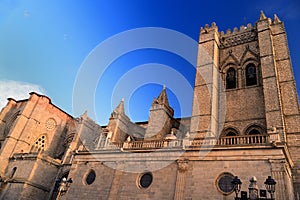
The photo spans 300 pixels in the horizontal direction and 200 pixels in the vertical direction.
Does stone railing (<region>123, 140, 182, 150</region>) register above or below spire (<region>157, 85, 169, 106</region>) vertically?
below

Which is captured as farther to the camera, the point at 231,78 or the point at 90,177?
the point at 231,78

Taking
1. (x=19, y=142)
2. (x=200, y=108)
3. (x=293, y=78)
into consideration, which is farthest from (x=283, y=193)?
(x=19, y=142)

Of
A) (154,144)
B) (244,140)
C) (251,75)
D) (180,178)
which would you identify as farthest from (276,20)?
(180,178)

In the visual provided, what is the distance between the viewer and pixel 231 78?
19.0 meters

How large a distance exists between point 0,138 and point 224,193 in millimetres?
25734

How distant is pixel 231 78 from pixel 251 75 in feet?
4.92

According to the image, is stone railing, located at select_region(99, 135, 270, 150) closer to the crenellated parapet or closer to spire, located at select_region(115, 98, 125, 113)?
spire, located at select_region(115, 98, 125, 113)

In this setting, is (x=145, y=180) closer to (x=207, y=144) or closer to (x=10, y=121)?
(x=207, y=144)

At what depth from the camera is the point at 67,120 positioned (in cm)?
3081

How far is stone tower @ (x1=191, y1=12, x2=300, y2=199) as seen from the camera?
47.6ft

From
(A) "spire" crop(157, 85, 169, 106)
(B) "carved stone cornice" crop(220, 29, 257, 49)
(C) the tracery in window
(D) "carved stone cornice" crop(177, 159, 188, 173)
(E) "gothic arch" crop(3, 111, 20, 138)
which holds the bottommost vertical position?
(D) "carved stone cornice" crop(177, 159, 188, 173)

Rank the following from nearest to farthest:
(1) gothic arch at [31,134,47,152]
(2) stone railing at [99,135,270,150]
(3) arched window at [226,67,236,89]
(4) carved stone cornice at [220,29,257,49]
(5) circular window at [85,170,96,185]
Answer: (2) stone railing at [99,135,270,150], (5) circular window at [85,170,96,185], (3) arched window at [226,67,236,89], (4) carved stone cornice at [220,29,257,49], (1) gothic arch at [31,134,47,152]

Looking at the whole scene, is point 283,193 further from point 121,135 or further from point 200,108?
point 121,135

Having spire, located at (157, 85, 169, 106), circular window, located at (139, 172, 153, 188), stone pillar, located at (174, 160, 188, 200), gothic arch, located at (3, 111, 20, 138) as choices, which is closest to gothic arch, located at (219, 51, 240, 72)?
spire, located at (157, 85, 169, 106)
